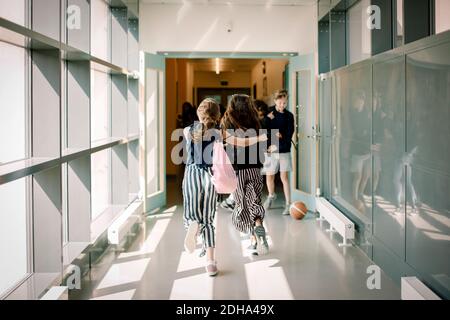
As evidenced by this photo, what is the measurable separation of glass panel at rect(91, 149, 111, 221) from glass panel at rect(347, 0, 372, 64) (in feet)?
11.1

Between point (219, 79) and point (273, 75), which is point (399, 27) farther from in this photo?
point (219, 79)

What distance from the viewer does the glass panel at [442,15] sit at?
4062 millimetres

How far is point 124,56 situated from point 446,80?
4804 millimetres

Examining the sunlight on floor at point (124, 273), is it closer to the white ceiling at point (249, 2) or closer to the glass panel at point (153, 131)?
the glass panel at point (153, 131)

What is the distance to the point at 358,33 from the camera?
6664mm

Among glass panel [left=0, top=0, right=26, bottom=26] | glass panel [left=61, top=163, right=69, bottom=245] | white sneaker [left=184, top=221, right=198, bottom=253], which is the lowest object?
white sneaker [left=184, top=221, right=198, bottom=253]

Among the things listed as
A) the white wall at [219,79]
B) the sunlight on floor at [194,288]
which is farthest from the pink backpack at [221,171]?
the white wall at [219,79]

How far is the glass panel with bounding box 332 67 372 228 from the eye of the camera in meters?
5.44

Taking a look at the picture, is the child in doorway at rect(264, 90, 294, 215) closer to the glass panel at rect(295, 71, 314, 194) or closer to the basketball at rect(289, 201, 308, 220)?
the basketball at rect(289, 201, 308, 220)

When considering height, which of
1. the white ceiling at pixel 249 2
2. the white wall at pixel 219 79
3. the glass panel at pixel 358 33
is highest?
the white wall at pixel 219 79

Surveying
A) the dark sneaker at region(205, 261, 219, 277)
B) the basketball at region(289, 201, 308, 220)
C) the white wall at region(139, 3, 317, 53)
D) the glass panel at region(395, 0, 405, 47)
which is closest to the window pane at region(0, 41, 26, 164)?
the dark sneaker at region(205, 261, 219, 277)

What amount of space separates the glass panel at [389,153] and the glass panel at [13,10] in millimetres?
2958

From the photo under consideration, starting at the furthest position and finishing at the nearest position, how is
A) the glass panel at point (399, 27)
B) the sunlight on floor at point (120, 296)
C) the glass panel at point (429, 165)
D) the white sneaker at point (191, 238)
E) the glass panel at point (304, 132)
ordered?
1. the glass panel at point (304, 132)
2. the white sneaker at point (191, 238)
3. the glass panel at point (399, 27)
4. the sunlight on floor at point (120, 296)
5. the glass panel at point (429, 165)

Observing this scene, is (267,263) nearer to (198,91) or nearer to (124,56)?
(124,56)
